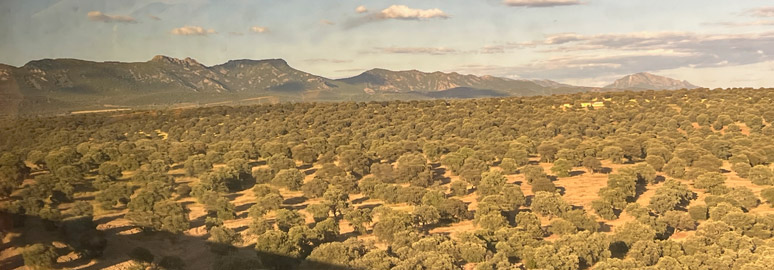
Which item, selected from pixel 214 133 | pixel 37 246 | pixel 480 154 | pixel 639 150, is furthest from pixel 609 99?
pixel 37 246

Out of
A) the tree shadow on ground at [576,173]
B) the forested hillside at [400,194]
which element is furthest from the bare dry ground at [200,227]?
the tree shadow on ground at [576,173]

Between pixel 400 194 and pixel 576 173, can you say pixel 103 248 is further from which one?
pixel 576 173

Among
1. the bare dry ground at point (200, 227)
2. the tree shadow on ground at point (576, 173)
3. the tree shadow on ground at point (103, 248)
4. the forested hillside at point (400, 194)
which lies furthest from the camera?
the tree shadow on ground at point (576, 173)

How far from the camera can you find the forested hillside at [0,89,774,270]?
3312 cm

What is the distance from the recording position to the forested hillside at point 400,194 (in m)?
33.1

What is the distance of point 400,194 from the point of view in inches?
2045

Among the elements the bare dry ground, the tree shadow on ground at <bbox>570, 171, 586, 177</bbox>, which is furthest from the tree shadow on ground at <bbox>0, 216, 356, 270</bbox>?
the tree shadow on ground at <bbox>570, 171, 586, 177</bbox>

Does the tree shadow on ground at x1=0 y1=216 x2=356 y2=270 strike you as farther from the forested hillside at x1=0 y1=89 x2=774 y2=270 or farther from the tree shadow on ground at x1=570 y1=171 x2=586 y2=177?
the tree shadow on ground at x1=570 y1=171 x2=586 y2=177

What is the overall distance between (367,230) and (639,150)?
44689 mm

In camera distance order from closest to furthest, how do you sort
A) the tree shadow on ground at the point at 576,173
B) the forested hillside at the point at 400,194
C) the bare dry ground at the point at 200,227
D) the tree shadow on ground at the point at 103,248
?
the tree shadow on ground at the point at 103,248 < the bare dry ground at the point at 200,227 < the forested hillside at the point at 400,194 < the tree shadow on ground at the point at 576,173

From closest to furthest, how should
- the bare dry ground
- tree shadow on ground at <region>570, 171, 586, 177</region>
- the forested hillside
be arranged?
the bare dry ground
the forested hillside
tree shadow on ground at <region>570, 171, 586, 177</region>

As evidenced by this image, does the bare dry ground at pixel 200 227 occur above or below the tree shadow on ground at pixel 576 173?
above

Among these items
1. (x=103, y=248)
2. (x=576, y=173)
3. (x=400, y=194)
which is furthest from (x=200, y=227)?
(x=576, y=173)

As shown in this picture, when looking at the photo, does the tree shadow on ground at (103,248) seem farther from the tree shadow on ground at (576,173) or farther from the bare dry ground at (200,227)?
the tree shadow on ground at (576,173)
